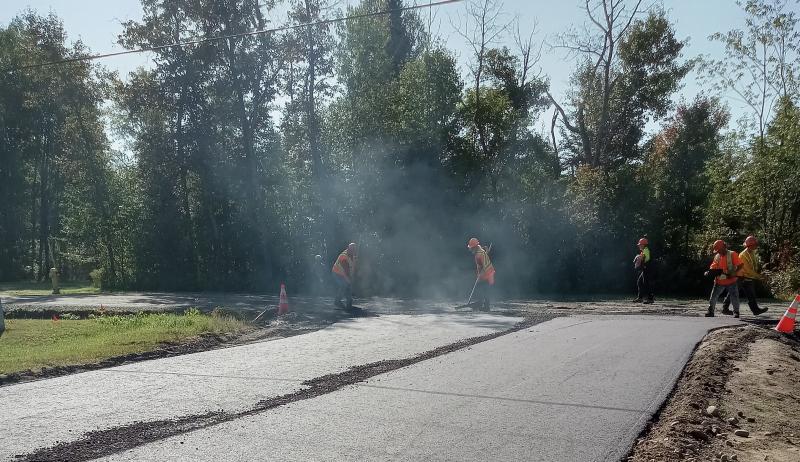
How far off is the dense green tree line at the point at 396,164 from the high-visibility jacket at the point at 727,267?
764 cm

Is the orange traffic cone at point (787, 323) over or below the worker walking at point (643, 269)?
below

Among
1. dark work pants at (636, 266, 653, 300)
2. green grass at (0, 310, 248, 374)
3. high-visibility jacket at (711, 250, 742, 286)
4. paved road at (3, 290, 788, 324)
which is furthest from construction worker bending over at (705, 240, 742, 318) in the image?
green grass at (0, 310, 248, 374)

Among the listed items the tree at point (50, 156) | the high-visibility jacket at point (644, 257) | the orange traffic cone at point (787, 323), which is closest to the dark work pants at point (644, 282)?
the high-visibility jacket at point (644, 257)

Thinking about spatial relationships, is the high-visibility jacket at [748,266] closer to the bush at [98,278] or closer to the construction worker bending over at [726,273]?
the construction worker bending over at [726,273]

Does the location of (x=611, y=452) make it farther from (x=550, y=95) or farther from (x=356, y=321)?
(x=550, y=95)

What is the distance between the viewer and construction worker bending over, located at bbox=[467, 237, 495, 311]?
1719 cm

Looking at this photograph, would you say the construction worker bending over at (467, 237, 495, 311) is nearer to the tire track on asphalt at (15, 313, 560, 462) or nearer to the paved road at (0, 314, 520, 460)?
the paved road at (0, 314, 520, 460)

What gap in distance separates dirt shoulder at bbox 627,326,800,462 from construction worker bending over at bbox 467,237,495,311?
6889 mm

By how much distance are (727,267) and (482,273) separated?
5967mm

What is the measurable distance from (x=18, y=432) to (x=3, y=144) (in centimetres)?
4831

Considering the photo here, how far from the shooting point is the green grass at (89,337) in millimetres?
9977

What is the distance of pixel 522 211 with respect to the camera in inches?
1102

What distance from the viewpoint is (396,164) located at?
95.5ft

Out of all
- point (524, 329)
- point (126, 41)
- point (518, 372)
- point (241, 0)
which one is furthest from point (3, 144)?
point (518, 372)
